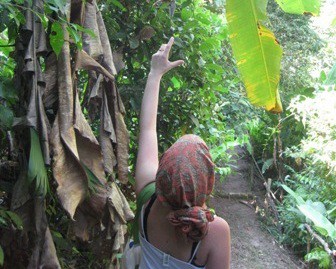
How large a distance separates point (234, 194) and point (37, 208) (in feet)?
19.0

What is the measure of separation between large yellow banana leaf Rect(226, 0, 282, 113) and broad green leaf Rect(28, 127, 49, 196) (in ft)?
1.94

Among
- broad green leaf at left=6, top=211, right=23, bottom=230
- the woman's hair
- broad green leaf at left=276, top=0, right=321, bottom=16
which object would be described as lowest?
broad green leaf at left=6, top=211, right=23, bottom=230

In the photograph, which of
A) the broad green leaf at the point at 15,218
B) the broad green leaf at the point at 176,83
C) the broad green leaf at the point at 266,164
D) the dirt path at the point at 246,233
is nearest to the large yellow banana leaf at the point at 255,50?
the broad green leaf at the point at 15,218

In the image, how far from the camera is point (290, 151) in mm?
5973

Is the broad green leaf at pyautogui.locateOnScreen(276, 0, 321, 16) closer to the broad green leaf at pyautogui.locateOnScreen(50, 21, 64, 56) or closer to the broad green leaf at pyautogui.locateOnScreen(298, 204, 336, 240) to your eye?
the broad green leaf at pyautogui.locateOnScreen(50, 21, 64, 56)

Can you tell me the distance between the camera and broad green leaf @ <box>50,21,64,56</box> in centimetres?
139

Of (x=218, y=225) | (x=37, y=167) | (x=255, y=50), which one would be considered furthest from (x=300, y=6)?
(x=37, y=167)

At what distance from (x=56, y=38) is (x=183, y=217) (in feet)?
2.24

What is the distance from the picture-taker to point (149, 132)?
1355mm

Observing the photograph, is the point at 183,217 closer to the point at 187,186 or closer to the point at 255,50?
the point at 187,186

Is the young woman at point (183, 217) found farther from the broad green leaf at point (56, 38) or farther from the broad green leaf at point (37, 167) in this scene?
the broad green leaf at point (56, 38)

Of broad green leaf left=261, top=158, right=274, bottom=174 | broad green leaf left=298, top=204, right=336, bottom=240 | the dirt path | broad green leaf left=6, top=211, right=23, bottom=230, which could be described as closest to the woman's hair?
broad green leaf left=6, top=211, right=23, bottom=230

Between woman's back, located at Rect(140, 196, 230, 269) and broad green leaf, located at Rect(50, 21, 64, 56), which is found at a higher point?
broad green leaf, located at Rect(50, 21, 64, 56)

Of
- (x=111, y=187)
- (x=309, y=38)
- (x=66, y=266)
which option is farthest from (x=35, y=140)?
(x=309, y=38)
